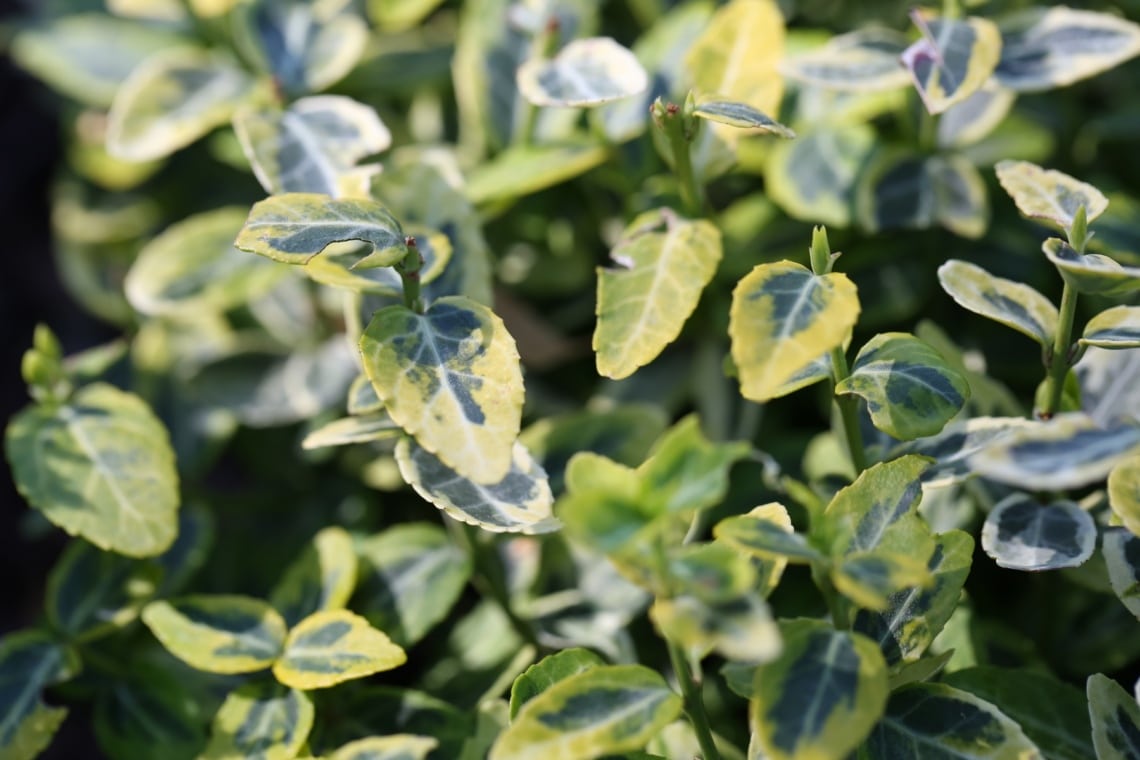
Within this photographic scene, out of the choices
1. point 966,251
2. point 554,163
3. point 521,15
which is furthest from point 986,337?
point 521,15

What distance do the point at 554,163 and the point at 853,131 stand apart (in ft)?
1.50

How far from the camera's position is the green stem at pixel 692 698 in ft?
3.42

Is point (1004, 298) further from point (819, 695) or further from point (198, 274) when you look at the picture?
point (198, 274)

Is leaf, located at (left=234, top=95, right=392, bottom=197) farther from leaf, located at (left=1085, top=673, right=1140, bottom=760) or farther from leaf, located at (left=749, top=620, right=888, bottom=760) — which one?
leaf, located at (left=1085, top=673, right=1140, bottom=760)

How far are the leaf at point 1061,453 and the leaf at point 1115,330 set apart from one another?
165 mm

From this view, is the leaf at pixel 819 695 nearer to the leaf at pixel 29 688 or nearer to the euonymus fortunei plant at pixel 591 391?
the euonymus fortunei plant at pixel 591 391

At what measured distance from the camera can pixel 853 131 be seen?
1.71m

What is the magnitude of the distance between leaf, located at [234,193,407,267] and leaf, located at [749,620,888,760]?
1.73 feet

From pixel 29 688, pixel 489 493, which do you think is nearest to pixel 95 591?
pixel 29 688

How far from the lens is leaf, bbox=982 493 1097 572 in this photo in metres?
1.14

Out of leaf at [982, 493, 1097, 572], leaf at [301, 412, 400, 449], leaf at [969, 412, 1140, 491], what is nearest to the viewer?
leaf at [969, 412, 1140, 491]

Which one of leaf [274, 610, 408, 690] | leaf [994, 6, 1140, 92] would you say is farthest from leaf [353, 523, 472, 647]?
leaf [994, 6, 1140, 92]

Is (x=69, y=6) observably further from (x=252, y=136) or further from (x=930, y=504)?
(x=930, y=504)

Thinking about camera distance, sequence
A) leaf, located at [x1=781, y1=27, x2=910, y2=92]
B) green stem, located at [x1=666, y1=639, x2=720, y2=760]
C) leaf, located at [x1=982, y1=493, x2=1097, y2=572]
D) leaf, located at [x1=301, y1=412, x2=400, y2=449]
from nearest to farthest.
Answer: green stem, located at [x1=666, y1=639, x2=720, y2=760] < leaf, located at [x1=982, y1=493, x2=1097, y2=572] < leaf, located at [x1=301, y1=412, x2=400, y2=449] < leaf, located at [x1=781, y1=27, x2=910, y2=92]
